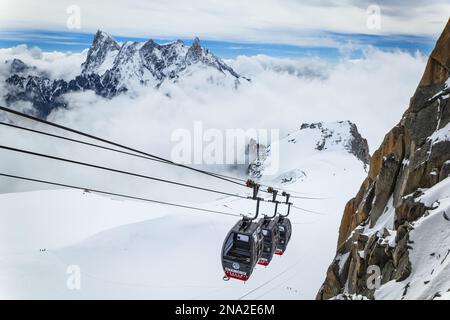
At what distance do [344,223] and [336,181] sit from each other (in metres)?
56.7

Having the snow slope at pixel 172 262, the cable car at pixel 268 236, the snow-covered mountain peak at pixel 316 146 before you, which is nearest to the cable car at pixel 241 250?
the cable car at pixel 268 236

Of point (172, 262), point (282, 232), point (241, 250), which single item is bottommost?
point (172, 262)

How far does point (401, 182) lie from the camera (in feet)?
66.9

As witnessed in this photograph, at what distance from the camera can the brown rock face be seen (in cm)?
1659

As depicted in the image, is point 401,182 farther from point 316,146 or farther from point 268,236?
point 316,146

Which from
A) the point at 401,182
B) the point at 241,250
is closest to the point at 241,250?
the point at 241,250

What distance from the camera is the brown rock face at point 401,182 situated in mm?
16594

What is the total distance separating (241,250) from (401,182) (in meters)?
10.8

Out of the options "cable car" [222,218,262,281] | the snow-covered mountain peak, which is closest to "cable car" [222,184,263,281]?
"cable car" [222,218,262,281]

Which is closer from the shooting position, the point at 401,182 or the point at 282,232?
the point at 401,182

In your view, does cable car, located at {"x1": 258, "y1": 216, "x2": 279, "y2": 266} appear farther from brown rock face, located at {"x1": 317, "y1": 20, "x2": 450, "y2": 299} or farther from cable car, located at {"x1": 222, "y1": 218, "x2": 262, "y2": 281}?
brown rock face, located at {"x1": 317, "y1": 20, "x2": 450, "y2": 299}

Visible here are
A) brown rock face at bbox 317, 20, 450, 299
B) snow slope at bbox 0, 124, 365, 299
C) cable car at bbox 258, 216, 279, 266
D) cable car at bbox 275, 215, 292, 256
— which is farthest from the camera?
snow slope at bbox 0, 124, 365, 299

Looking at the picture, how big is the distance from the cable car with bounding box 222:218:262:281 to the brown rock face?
524cm
